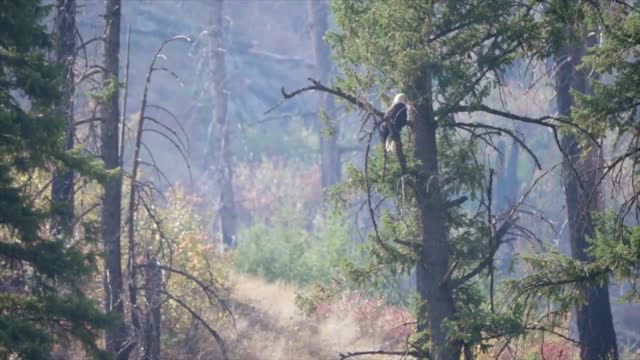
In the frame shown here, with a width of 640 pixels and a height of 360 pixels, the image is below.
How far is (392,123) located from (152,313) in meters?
4.86

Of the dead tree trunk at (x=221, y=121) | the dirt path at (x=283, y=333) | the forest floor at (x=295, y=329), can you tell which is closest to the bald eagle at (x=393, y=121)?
the dirt path at (x=283, y=333)

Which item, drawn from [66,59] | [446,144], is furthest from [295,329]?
[446,144]

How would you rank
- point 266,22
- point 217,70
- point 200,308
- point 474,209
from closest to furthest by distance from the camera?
point 200,308 < point 217,70 < point 474,209 < point 266,22

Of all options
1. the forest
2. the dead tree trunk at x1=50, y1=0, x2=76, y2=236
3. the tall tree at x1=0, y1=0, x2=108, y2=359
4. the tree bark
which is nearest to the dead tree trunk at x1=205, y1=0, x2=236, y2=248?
the forest

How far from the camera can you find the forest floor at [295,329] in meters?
16.5

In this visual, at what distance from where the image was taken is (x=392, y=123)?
31.7 feet

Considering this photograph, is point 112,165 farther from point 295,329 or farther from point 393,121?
point 295,329

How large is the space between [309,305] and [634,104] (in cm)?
429

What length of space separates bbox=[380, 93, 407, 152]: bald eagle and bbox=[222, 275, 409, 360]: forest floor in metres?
6.93

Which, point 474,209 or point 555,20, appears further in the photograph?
point 474,209

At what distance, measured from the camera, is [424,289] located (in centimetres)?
1050

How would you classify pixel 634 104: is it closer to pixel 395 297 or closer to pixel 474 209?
pixel 395 297

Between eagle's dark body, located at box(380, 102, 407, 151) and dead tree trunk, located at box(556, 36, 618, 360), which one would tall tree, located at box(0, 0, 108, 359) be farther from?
dead tree trunk, located at box(556, 36, 618, 360)

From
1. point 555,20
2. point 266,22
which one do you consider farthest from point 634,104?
point 266,22
